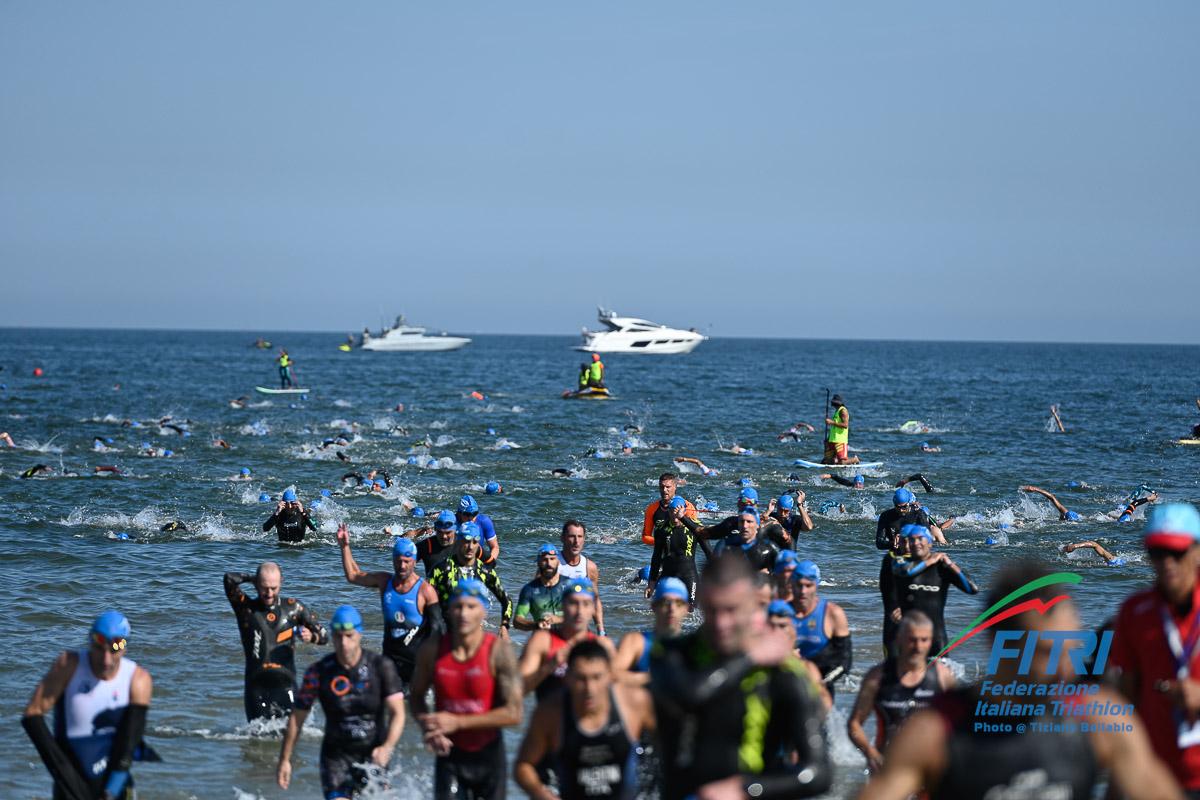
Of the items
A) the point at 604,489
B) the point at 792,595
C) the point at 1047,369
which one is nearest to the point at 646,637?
the point at 792,595

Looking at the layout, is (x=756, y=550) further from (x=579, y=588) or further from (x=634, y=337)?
(x=634, y=337)

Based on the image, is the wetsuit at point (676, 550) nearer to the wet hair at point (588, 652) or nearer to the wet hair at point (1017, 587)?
the wet hair at point (588, 652)

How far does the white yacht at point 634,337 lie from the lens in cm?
12319

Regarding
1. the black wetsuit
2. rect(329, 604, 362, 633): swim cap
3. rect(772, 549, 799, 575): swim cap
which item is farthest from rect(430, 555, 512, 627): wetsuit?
rect(329, 604, 362, 633): swim cap

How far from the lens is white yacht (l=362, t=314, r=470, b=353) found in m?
143

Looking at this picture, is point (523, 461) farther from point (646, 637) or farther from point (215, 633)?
point (646, 637)

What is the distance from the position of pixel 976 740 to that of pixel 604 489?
2544 cm

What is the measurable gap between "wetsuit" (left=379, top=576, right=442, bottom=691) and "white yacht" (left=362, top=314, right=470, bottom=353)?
5298 inches

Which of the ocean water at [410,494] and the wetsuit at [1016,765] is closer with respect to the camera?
the wetsuit at [1016,765]

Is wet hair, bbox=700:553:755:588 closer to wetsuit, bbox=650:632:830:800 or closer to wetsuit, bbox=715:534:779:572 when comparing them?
wetsuit, bbox=650:632:830:800

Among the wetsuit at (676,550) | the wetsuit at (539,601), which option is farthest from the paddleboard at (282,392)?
the wetsuit at (539,601)

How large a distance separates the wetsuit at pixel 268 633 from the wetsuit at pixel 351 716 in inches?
95.4

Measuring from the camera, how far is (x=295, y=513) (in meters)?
18.0

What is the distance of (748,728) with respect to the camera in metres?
4.27
